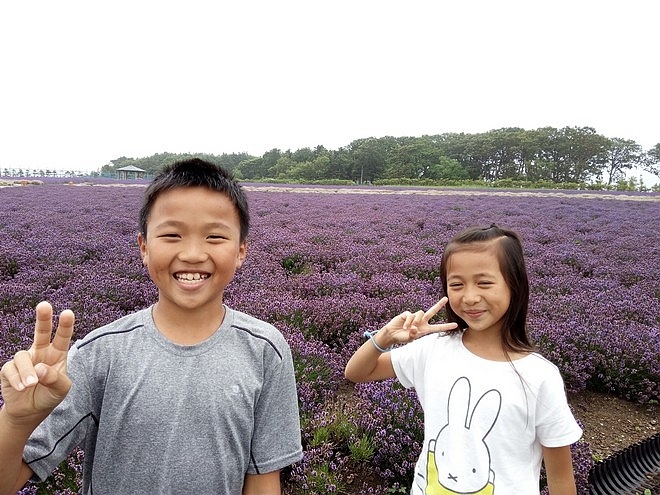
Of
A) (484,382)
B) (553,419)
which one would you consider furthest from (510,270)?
(553,419)

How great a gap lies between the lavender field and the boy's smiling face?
146 centimetres

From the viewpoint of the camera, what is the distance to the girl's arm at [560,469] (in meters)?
1.49

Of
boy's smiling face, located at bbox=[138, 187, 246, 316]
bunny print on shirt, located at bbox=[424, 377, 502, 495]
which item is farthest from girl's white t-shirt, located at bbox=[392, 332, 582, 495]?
boy's smiling face, located at bbox=[138, 187, 246, 316]

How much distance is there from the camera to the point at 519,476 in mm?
1487

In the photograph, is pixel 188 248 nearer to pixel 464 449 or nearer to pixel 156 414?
pixel 156 414

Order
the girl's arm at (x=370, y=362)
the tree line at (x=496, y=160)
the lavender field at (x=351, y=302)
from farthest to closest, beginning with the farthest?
the tree line at (x=496, y=160) → the lavender field at (x=351, y=302) → the girl's arm at (x=370, y=362)

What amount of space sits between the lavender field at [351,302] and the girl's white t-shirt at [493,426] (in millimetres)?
937

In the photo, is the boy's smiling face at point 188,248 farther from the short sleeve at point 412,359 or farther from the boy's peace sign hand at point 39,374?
the short sleeve at point 412,359

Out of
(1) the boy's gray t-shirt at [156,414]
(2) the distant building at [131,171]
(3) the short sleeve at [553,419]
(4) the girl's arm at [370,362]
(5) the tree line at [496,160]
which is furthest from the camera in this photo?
(5) the tree line at [496,160]

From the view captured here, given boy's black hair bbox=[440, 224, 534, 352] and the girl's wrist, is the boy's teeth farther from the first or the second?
boy's black hair bbox=[440, 224, 534, 352]

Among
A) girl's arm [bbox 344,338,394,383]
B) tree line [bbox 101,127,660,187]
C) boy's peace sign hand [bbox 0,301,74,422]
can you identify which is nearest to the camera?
boy's peace sign hand [bbox 0,301,74,422]

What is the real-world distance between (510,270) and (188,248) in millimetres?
1112

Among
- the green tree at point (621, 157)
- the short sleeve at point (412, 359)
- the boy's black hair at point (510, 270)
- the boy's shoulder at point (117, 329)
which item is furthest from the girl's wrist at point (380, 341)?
the green tree at point (621, 157)

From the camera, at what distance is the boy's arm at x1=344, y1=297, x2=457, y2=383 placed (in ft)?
5.14
